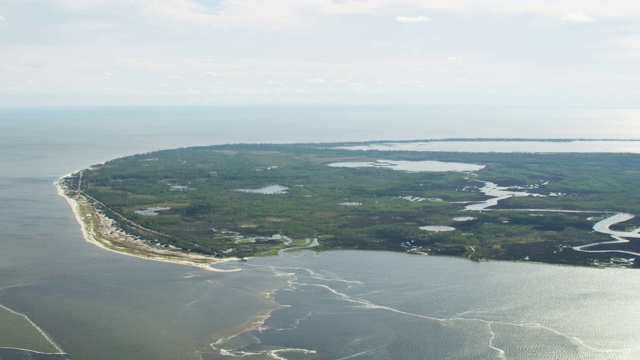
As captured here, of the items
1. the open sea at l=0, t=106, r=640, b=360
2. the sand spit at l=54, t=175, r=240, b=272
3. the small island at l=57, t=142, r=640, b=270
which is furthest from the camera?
the small island at l=57, t=142, r=640, b=270

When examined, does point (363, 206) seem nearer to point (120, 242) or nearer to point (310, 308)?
point (120, 242)

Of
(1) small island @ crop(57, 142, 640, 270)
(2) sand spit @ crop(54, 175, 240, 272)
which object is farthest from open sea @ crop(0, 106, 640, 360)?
(1) small island @ crop(57, 142, 640, 270)

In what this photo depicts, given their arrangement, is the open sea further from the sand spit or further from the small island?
the small island

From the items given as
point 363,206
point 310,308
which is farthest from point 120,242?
point 363,206

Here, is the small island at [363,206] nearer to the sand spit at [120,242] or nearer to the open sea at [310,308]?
the sand spit at [120,242]

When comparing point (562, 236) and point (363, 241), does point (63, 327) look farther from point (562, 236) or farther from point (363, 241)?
point (562, 236)

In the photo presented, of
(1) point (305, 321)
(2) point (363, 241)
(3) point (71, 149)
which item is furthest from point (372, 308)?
(3) point (71, 149)

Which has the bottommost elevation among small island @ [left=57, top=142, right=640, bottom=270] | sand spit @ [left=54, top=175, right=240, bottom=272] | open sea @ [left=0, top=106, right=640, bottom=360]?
open sea @ [left=0, top=106, right=640, bottom=360]
